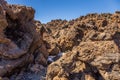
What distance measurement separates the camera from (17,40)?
34750mm

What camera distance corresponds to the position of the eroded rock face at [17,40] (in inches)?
1215

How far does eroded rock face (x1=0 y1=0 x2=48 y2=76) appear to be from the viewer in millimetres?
30848

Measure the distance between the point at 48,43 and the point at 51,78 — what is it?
26233mm

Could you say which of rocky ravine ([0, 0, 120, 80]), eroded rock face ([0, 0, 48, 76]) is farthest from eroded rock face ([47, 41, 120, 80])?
eroded rock face ([0, 0, 48, 76])

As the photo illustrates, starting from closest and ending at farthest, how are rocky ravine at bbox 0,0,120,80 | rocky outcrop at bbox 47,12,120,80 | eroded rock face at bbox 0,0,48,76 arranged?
rocky outcrop at bbox 47,12,120,80 → rocky ravine at bbox 0,0,120,80 → eroded rock face at bbox 0,0,48,76

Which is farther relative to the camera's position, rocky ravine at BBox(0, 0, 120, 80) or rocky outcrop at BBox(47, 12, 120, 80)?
rocky ravine at BBox(0, 0, 120, 80)

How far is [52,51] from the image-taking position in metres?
40.4

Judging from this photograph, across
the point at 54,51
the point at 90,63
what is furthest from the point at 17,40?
the point at 90,63

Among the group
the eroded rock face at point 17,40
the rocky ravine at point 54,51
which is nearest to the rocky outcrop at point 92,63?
the rocky ravine at point 54,51

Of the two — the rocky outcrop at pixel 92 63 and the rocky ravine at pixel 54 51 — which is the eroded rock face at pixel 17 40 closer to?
the rocky ravine at pixel 54 51

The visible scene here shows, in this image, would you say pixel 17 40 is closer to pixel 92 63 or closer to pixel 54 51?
pixel 54 51

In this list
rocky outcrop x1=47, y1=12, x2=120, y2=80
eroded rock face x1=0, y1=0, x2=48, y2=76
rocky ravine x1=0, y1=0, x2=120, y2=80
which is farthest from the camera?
eroded rock face x1=0, y1=0, x2=48, y2=76

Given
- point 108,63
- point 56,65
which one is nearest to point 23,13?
point 56,65

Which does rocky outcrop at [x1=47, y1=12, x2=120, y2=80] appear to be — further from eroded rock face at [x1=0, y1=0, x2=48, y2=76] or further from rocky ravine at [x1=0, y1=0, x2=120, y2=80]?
eroded rock face at [x1=0, y1=0, x2=48, y2=76]
